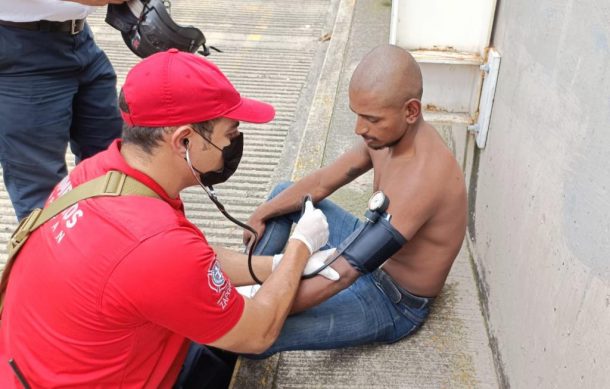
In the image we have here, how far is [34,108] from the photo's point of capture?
254 centimetres

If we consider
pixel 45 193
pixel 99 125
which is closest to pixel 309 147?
pixel 99 125

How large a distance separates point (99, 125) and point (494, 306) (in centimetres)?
214

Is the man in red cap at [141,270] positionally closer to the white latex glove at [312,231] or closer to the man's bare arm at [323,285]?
the man's bare arm at [323,285]

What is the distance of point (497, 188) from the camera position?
7.89 feet

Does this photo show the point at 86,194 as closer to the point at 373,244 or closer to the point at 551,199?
the point at 373,244

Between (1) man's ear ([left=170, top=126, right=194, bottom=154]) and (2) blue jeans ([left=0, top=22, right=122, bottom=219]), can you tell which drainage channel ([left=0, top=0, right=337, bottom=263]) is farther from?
(1) man's ear ([left=170, top=126, right=194, bottom=154])

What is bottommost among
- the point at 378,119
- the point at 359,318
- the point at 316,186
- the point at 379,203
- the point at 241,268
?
the point at 359,318

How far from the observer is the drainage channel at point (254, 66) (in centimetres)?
370

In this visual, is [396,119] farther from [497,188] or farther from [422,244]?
[497,188]

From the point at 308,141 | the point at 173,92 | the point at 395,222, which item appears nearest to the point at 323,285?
the point at 395,222

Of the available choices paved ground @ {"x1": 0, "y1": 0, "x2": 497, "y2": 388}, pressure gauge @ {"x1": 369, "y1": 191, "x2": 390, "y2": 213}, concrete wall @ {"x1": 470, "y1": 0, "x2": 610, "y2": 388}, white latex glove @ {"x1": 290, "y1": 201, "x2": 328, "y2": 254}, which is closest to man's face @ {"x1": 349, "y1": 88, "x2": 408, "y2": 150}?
pressure gauge @ {"x1": 369, "y1": 191, "x2": 390, "y2": 213}

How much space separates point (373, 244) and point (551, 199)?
587 millimetres

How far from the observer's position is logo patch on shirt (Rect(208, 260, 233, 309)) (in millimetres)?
1532

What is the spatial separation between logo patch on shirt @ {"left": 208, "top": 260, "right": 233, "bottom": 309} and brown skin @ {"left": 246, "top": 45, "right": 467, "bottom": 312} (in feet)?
1.41
